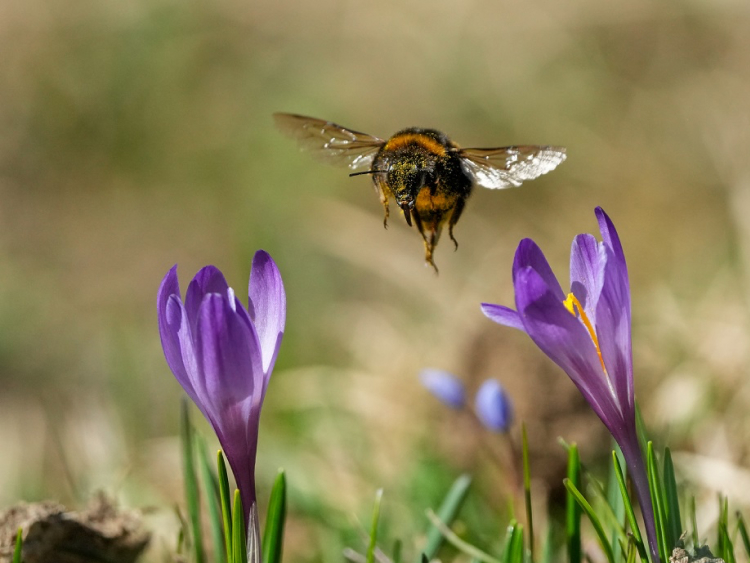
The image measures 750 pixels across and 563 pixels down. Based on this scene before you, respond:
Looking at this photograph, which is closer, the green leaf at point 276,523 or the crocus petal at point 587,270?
the crocus petal at point 587,270

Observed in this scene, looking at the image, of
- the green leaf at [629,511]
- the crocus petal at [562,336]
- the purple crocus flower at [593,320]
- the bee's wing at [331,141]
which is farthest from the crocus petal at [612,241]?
the bee's wing at [331,141]

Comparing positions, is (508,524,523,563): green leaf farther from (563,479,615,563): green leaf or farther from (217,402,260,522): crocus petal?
(217,402,260,522): crocus petal

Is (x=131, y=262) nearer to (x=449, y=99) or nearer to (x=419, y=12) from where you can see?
(x=449, y=99)

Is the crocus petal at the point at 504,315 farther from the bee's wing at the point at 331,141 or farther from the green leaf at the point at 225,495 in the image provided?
the bee's wing at the point at 331,141

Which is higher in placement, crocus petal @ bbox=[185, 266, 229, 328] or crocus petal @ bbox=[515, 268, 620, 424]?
crocus petal @ bbox=[185, 266, 229, 328]

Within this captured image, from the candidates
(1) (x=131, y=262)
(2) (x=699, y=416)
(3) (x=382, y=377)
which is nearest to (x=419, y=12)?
(1) (x=131, y=262)

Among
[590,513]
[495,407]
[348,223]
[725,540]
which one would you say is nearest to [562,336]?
[590,513]

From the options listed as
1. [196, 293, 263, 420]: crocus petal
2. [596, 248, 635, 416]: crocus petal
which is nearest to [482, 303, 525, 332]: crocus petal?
[596, 248, 635, 416]: crocus petal
